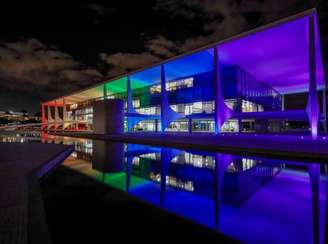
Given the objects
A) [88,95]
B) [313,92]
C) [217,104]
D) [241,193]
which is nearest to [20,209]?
[241,193]

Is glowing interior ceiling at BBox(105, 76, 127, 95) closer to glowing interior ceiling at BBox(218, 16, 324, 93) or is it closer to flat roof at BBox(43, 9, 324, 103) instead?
flat roof at BBox(43, 9, 324, 103)

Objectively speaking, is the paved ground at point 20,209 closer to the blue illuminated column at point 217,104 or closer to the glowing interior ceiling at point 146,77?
the blue illuminated column at point 217,104

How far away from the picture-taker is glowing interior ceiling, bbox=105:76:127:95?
41625 millimetres

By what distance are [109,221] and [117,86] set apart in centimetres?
4438

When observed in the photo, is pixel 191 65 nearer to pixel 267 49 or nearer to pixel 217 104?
pixel 217 104

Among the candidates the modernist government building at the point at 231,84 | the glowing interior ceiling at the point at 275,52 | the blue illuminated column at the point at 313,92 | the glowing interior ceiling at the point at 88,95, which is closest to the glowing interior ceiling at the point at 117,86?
the modernist government building at the point at 231,84

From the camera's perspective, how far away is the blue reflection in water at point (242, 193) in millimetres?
3840

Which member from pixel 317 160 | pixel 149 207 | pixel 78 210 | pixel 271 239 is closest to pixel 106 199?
pixel 78 210

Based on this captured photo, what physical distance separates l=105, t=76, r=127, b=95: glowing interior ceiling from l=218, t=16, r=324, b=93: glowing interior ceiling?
64.0 ft

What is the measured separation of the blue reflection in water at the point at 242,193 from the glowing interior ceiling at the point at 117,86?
3267 centimetres

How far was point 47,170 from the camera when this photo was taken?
8078 millimetres

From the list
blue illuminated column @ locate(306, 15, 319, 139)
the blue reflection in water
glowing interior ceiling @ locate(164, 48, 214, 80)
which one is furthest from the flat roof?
the blue reflection in water

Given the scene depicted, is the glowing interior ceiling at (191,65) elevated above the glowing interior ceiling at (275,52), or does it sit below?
above

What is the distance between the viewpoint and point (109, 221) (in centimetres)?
406
